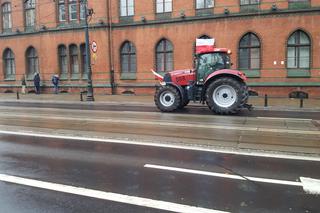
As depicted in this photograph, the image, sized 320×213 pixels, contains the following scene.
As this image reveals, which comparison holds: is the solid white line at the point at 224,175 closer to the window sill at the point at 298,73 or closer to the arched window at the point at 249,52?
the window sill at the point at 298,73

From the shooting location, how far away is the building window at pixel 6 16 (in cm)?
3640

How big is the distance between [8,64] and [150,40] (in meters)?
17.0

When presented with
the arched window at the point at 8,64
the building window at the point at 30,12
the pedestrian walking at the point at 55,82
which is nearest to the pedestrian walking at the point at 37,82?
the pedestrian walking at the point at 55,82

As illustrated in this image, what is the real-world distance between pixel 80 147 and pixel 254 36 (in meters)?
19.3

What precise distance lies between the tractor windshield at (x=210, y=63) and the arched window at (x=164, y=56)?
11571 mm

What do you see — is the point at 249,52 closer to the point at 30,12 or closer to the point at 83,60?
the point at 83,60

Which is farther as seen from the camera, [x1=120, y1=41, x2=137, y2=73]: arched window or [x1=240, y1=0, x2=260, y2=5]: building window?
[x1=120, y1=41, x2=137, y2=73]: arched window

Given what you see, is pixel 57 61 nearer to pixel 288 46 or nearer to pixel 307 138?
pixel 288 46

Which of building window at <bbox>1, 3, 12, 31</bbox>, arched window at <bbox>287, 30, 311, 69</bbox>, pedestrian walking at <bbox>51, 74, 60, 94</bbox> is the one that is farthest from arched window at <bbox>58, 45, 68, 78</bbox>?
arched window at <bbox>287, 30, 311, 69</bbox>

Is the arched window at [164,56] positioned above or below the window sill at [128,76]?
above

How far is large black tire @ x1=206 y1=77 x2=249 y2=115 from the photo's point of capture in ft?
50.9

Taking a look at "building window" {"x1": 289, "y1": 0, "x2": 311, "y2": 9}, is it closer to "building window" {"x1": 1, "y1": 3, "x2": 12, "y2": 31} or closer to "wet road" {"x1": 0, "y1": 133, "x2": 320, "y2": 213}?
"wet road" {"x1": 0, "y1": 133, "x2": 320, "y2": 213}

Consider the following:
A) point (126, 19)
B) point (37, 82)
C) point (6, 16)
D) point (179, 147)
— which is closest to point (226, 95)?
point (179, 147)

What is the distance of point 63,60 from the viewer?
33156 millimetres
